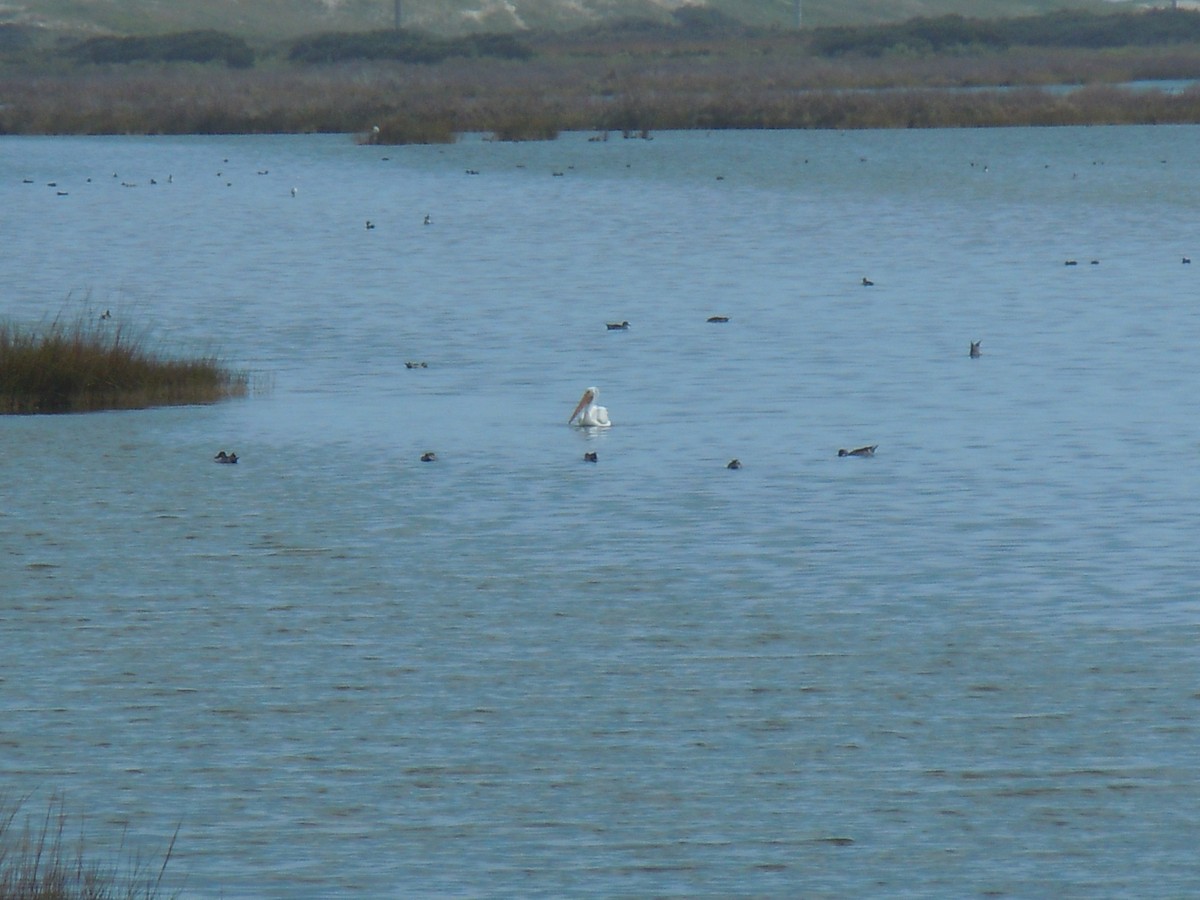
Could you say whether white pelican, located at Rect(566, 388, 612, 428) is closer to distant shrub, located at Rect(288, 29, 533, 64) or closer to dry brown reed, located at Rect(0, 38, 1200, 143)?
dry brown reed, located at Rect(0, 38, 1200, 143)

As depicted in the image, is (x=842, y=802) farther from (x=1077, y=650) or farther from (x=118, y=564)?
(x=118, y=564)

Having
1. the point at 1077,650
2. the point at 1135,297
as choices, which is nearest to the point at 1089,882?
the point at 1077,650

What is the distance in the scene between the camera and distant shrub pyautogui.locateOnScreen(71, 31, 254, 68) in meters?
124

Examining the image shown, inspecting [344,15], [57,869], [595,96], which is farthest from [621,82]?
[344,15]

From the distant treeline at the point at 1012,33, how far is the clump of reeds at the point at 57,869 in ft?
356

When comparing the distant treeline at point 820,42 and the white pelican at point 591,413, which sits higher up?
the distant treeline at point 820,42

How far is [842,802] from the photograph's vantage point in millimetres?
8898

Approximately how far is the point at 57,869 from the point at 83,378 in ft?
41.7

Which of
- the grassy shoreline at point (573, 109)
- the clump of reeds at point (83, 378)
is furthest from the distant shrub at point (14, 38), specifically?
the clump of reeds at point (83, 378)

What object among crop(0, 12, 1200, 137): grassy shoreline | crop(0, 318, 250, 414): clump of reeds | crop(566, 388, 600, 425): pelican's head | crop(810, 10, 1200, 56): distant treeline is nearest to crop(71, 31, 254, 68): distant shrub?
crop(0, 12, 1200, 137): grassy shoreline

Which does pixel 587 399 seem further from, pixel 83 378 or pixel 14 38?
pixel 14 38

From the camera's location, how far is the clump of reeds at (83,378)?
19.4 metres

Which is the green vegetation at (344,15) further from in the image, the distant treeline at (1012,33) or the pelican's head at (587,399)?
the pelican's head at (587,399)

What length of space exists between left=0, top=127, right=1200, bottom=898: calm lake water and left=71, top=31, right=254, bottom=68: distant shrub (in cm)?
9615
